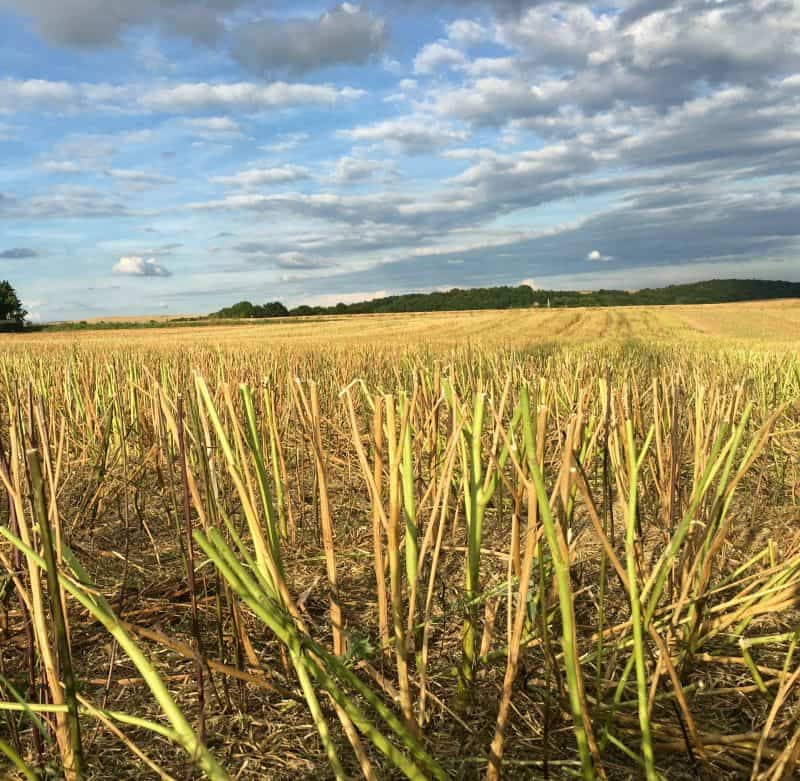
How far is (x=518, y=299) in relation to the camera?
47.8 m

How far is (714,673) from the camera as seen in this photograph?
145 cm

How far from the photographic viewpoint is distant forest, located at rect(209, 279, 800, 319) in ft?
146

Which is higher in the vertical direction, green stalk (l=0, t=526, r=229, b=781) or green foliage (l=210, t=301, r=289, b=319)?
green foliage (l=210, t=301, r=289, b=319)

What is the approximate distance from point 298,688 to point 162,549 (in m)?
1.25

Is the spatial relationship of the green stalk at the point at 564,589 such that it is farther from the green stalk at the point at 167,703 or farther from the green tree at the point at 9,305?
the green tree at the point at 9,305

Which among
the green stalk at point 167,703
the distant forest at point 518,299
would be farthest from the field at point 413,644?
the distant forest at point 518,299

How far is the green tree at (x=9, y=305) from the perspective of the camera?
4222cm

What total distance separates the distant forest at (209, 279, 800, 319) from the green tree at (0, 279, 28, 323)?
13679 millimetres

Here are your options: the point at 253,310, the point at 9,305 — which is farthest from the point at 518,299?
the point at 9,305

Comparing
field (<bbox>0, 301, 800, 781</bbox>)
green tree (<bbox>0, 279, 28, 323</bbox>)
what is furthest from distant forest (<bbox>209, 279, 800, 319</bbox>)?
field (<bbox>0, 301, 800, 781</bbox>)

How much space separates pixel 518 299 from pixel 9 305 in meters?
35.8

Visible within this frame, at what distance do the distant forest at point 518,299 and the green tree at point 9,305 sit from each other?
44.9 ft

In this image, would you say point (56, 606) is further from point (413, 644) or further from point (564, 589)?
point (564, 589)

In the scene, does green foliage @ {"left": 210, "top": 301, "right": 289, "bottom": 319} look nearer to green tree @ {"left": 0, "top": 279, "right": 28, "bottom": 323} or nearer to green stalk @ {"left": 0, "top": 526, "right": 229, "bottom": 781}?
green tree @ {"left": 0, "top": 279, "right": 28, "bottom": 323}
